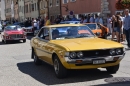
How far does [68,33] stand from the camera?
9.48 metres

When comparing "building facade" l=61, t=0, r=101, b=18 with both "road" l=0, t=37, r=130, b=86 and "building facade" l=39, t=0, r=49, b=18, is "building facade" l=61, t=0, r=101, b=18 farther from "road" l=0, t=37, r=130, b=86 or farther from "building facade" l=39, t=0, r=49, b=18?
"road" l=0, t=37, r=130, b=86

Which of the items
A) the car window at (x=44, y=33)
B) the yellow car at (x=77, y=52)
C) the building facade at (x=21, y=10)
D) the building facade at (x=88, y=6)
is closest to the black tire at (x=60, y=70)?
the yellow car at (x=77, y=52)

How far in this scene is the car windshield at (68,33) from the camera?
938 centimetres

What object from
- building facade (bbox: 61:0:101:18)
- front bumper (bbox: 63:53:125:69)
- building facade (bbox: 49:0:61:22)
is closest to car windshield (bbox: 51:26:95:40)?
front bumper (bbox: 63:53:125:69)

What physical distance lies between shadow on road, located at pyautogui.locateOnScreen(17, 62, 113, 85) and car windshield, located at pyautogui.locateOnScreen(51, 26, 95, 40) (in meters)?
1.09

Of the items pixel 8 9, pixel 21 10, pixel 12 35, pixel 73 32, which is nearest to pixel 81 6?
pixel 12 35

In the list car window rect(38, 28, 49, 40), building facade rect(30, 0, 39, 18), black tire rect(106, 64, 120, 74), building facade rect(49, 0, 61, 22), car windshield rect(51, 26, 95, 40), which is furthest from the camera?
building facade rect(30, 0, 39, 18)

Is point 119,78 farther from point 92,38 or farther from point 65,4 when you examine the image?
point 65,4

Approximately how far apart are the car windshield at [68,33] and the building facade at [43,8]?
39.0m

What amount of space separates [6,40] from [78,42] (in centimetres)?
1462

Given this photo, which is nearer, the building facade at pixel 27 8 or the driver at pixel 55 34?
the driver at pixel 55 34

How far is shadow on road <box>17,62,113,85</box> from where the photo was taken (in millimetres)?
8178

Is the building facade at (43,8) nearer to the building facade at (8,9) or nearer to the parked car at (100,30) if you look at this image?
the parked car at (100,30)

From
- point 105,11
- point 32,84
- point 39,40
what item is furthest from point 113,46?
point 105,11
